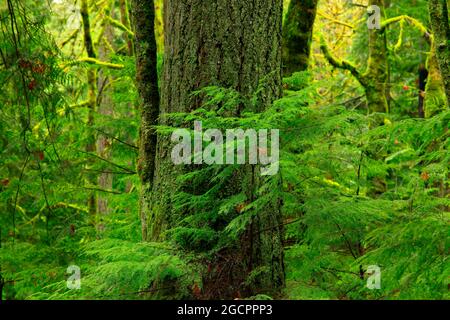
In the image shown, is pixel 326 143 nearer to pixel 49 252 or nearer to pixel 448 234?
pixel 448 234

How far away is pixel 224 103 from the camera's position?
429cm

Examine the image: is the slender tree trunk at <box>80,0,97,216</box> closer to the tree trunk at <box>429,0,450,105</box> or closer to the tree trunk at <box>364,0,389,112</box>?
the tree trunk at <box>429,0,450,105</box>

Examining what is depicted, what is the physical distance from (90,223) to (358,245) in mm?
5805

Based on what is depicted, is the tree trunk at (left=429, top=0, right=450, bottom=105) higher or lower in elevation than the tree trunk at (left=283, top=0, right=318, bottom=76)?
lower

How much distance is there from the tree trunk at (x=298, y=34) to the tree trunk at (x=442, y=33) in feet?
6.54

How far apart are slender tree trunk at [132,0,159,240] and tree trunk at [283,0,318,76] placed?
93.6 inches

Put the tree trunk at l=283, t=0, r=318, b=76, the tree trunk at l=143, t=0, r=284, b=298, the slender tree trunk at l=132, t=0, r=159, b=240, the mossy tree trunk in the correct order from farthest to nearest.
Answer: the mossy tree trunk < the tree trunk at l=283, t=0, r=318, b=76 < the slender tree trunk at l=132, t=0, r=159, b=240 < the tree trunk at l=143, t=0, r=284, b=298

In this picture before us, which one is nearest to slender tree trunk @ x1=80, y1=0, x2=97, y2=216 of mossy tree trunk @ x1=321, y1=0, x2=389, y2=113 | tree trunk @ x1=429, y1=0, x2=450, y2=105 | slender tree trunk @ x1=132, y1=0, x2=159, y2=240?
slender tree trunk @ x1=132, y1=0, x2=159, y2=240

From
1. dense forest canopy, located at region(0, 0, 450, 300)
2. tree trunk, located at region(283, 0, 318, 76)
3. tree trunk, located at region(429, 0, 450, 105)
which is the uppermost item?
tree trunk, located at region(283, 0, 318, 76)

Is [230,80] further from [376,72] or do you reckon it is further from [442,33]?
[376,72]

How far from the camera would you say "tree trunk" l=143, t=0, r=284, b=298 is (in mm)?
4168

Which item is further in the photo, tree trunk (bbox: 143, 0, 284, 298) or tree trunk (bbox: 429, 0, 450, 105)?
tree trunk (bbox: 429, 0, 450, 105)

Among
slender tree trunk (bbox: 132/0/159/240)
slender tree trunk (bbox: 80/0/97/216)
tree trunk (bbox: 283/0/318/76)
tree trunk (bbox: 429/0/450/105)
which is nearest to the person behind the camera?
slender tree trunk (bbox: 132/0/159/240)
